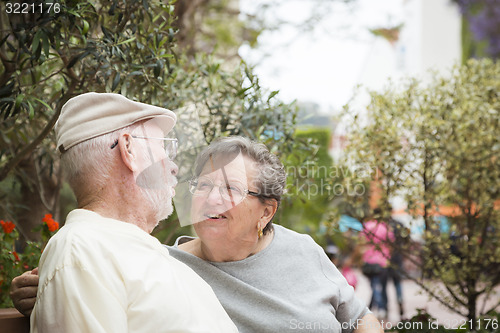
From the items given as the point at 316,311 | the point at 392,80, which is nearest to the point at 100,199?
the point at 316,311

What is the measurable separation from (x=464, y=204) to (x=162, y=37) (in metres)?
3.29

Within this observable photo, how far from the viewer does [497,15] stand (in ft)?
69.1

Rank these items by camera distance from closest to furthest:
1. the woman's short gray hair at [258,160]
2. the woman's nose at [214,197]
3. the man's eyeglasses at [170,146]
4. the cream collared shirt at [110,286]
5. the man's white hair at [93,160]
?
the cream collared shirt at [110,286] < the man's white hair at [93,160] < the man's eyeglasses at [170,146] < the woman's nose at [214,197] < the woman's short gray hair at [258,160]

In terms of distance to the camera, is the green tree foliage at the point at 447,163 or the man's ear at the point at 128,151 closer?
the man's ear at the point at 128,151

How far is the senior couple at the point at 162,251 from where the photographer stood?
159 cm

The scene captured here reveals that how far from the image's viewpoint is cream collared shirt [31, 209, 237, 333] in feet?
5.06

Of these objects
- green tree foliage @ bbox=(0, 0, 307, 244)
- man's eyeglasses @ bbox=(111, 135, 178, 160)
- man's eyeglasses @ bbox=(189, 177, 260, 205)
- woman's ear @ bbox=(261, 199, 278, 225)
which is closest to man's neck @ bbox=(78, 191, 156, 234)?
man's eyeglasses @ bbox=(111, 135, 178, 160)

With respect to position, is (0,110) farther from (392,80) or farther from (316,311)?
(392,80)

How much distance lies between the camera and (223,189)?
2432mm

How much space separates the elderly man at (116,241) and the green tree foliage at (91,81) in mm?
865

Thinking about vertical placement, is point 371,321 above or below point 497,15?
above

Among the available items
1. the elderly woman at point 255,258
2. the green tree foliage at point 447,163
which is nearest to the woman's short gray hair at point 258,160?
the elderly woman at point 255,258

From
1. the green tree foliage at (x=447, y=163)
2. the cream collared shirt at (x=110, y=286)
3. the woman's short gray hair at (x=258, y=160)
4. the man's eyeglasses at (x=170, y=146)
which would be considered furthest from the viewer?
the green tree foliage at (x=447, y=163)

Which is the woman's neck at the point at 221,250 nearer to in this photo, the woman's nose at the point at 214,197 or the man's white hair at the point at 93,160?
the woman's nose at the point at 214,197
